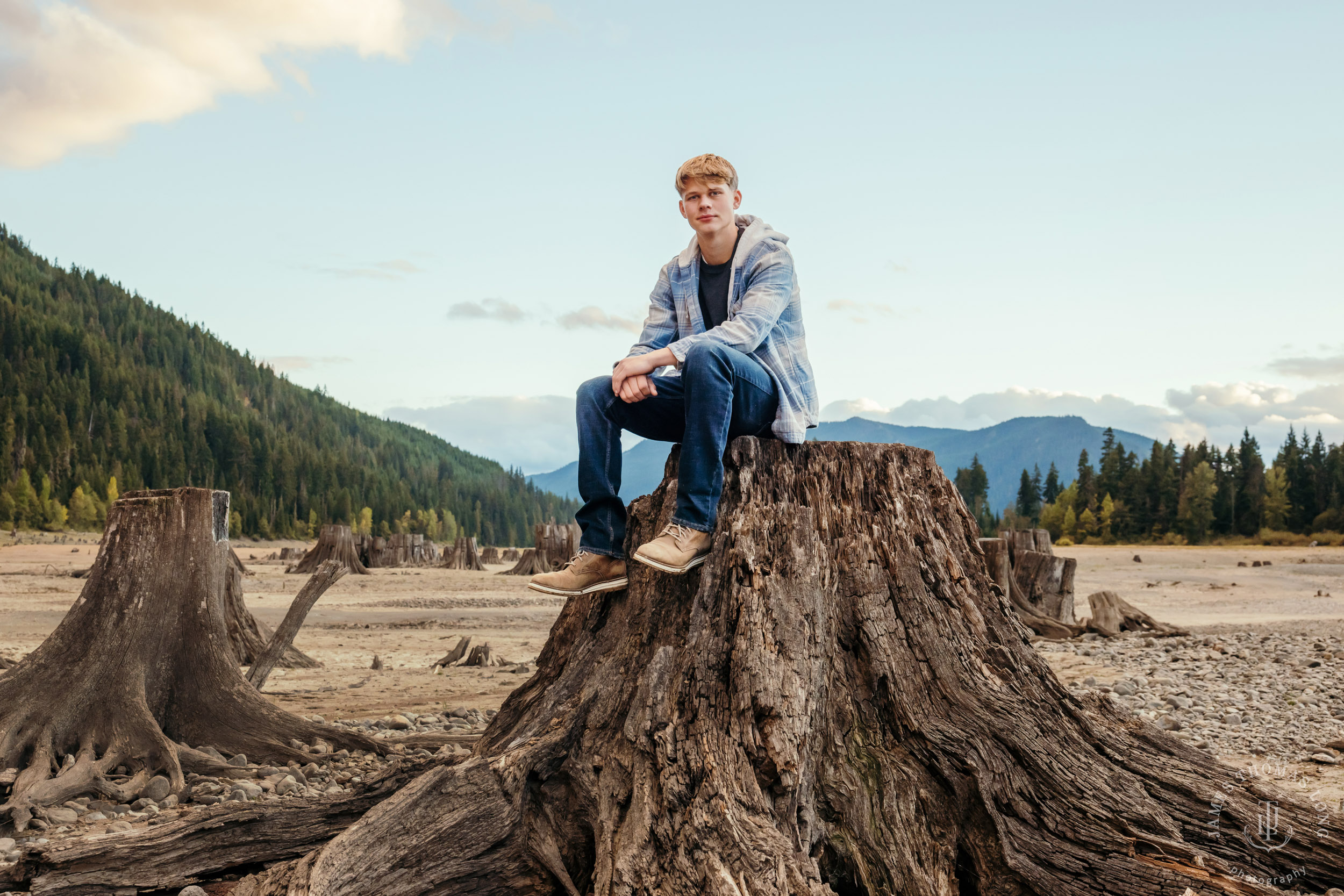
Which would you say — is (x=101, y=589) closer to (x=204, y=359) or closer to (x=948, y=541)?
(x=948, y=541)

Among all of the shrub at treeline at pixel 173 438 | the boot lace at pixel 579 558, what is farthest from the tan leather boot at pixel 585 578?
the shrub at treeline at pixel 173 438

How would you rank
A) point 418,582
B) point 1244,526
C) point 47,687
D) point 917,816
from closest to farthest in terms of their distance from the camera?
1. point 917,816
2. point 47,687
3. point 418,582
4. point 1244,526

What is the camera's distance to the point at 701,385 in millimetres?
3678

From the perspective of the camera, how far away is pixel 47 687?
5.04 meters

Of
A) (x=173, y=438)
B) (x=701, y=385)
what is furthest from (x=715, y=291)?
(x=173, y=438)

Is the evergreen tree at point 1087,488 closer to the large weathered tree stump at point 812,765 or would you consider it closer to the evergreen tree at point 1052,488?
the evergreen tree at point 1052,488

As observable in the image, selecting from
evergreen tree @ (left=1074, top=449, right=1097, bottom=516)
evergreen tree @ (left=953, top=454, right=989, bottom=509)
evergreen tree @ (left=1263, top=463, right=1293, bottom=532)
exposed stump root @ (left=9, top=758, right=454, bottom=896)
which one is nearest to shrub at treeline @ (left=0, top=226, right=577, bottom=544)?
evergreen tree @ (left=953, top=454, right=989, bottom=509)

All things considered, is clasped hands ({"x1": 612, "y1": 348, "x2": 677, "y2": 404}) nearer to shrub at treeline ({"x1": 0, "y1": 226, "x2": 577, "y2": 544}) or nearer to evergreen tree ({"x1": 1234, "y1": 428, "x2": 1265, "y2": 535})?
evergreen tree ({"x1": 1234, "y1": 428, "x2": 1265, "y2": 535})

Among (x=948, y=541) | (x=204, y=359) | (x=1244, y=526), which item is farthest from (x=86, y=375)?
(x=948, y=541)

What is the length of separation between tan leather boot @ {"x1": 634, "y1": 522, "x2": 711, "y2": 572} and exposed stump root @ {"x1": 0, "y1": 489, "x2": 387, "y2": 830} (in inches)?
118

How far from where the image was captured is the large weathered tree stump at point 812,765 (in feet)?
9.55

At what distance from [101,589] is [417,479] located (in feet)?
450

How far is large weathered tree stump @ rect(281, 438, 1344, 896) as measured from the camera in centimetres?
291

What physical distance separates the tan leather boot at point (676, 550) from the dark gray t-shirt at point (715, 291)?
3.96 feet
